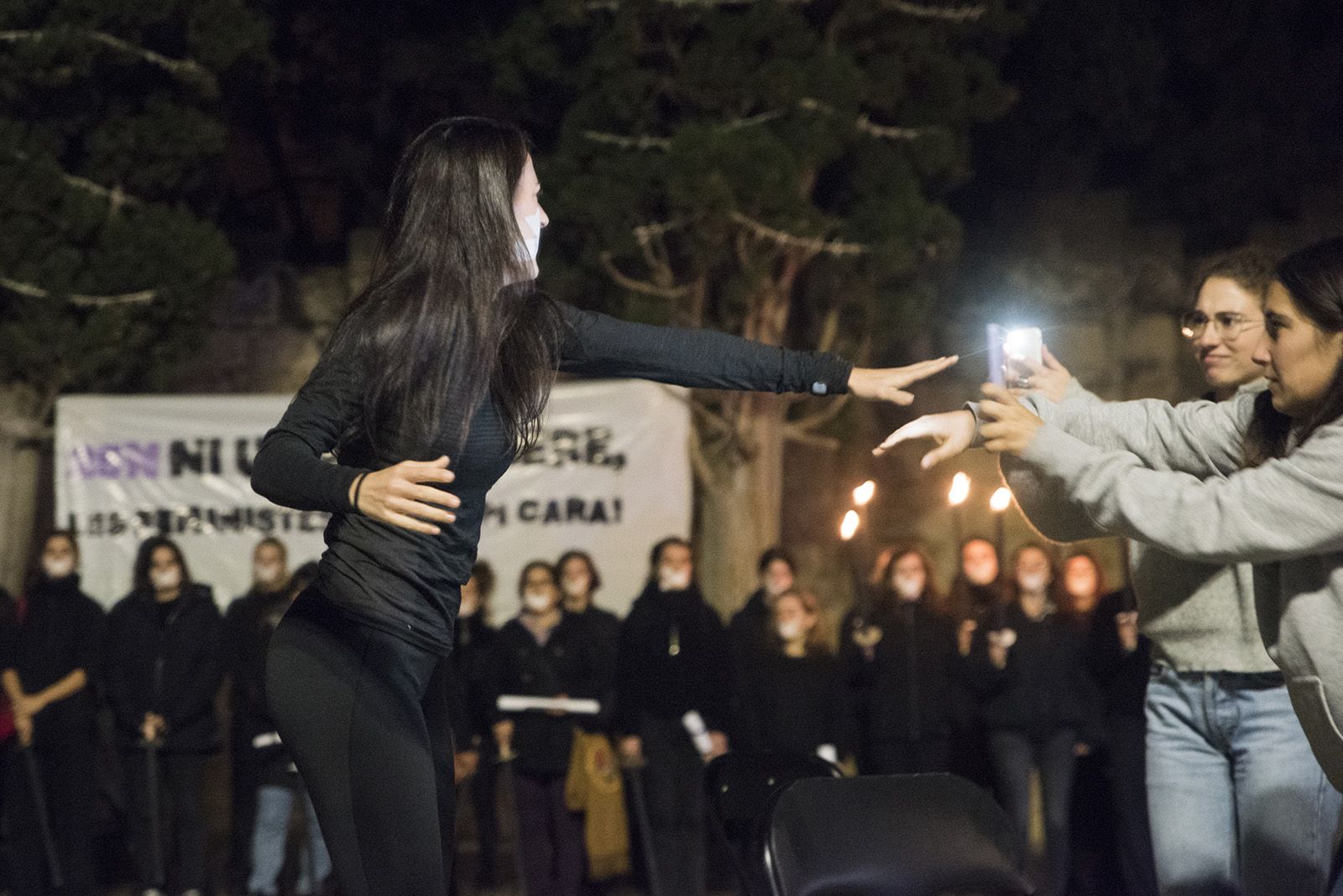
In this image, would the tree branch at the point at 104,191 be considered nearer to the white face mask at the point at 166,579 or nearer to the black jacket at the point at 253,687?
the white face mask at the point at 166,579

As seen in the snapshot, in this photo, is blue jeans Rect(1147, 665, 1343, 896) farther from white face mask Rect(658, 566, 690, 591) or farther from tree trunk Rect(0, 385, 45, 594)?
tree trunk Rect(0, 385, 45, 594)

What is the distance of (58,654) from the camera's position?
27.3 feet

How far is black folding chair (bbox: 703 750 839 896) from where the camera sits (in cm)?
350

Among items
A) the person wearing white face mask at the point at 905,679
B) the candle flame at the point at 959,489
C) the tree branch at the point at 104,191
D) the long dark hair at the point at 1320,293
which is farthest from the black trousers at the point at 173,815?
the long dark hair at the point at 1320,293

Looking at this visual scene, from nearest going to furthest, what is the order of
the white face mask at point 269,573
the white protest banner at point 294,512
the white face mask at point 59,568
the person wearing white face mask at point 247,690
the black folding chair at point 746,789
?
the black folding chair at point 746,789, the person wearing white face mask at point 247,690, the white face mask at point 59,568, the white face mask at point 269,573, the white protest banner at point 294,512

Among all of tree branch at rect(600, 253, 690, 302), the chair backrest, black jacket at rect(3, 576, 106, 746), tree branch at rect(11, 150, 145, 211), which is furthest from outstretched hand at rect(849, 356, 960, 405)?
tree branch at rect(11, 150, 145, 211)

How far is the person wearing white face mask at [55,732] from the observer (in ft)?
27.1

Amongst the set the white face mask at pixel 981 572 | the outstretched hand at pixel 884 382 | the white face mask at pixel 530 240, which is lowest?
the white face mask at pixel 981 572

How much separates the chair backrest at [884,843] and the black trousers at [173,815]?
5.68m

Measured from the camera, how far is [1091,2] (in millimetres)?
10539

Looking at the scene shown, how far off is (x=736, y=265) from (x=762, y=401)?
84cm

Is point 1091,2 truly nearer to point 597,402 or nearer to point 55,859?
point 597,402

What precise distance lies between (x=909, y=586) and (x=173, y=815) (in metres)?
3.97

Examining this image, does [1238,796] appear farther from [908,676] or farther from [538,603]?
[538,603]
